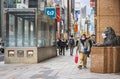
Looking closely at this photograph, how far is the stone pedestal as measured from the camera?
631 inches

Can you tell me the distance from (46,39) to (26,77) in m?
11.8

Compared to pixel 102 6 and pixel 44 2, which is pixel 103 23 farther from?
pixel 44 2

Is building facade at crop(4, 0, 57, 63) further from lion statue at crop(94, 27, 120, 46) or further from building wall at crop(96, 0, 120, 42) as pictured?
lion statue at crop(94, 27, 120, 46)

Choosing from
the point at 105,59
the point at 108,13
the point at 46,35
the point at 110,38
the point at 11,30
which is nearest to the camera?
the point at 105,59

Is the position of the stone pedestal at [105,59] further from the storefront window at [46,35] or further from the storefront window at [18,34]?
the storefront window at [46,35]

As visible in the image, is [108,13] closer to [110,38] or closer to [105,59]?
[110,38]

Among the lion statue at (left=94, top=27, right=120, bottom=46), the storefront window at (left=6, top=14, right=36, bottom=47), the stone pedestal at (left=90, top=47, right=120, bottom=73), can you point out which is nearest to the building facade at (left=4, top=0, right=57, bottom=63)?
the storefront window at (left=6, top=14, right=36, bottom=47)

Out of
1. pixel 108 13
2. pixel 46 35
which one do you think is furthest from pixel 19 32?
pixel 108 13

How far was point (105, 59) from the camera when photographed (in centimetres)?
1605

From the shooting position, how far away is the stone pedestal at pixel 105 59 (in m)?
16.0

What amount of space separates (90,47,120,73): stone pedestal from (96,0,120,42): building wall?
3642mm

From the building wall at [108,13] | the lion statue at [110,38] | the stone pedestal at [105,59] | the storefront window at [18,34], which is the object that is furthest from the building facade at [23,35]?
the stone pedestal at [105,59]

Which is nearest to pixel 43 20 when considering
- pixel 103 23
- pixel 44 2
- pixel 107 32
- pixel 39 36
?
pixel 39 36

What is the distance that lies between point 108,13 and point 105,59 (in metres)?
4.01
